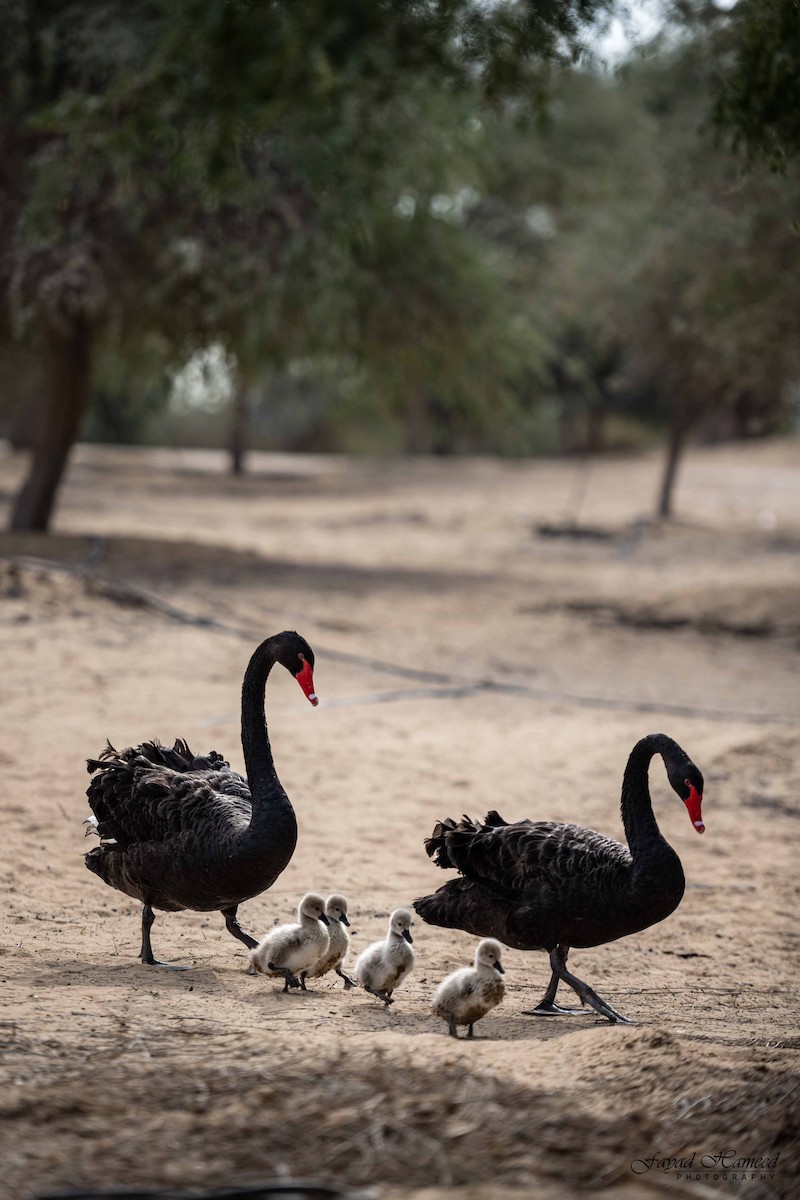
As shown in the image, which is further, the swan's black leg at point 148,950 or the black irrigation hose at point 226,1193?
the swan's black leg at point 148,950

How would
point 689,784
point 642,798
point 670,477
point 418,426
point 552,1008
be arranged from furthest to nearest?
point 418,426 < point 670,477 < point 642,798 < point 689,784 < point 552,1008

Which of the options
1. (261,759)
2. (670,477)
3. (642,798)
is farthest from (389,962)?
(670,477)

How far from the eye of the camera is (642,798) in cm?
561

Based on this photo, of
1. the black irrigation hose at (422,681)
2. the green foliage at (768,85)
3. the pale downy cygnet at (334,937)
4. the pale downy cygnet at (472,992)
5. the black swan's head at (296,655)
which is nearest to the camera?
the pale downy cygnet at (472,992)

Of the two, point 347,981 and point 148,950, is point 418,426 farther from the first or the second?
point 148,950

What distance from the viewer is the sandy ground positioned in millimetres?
3506

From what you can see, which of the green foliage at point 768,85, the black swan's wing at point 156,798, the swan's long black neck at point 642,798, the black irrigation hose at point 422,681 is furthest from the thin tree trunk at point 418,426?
the swan's long black neck at point 642,798

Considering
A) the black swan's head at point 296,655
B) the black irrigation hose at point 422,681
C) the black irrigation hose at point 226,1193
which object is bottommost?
the black irrigation hose at point 226,1193

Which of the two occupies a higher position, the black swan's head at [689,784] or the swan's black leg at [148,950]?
the black swan's head at [689,784]

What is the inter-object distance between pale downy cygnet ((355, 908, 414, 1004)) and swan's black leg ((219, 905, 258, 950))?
0.65 m

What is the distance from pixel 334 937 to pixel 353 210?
8357mm

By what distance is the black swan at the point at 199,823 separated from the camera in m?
5.40

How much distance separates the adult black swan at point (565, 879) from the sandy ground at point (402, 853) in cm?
32

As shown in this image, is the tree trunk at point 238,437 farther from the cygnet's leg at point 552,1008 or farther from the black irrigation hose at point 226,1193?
the black irrigation hose at point 226,1193
